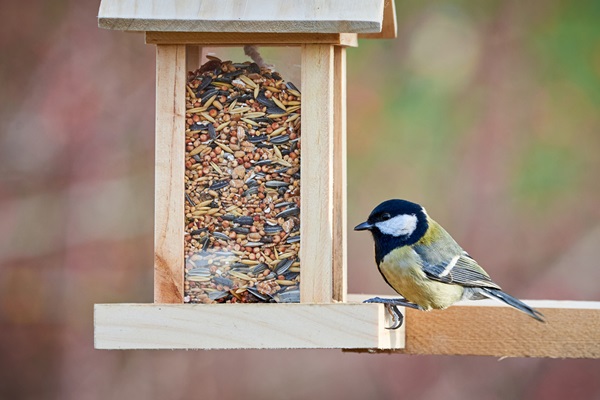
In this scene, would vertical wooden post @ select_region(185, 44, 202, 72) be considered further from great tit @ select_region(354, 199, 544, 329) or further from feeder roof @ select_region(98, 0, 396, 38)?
great tit @ select_region(354, 199, 544, 329)

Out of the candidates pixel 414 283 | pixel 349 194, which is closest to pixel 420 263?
pixel 414 283

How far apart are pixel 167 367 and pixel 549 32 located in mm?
2742

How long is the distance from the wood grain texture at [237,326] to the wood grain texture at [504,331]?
22.3 inches

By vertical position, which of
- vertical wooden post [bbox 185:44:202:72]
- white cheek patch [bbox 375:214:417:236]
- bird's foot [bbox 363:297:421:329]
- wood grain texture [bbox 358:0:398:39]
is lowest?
bird's foot [bbox 363:297:421:329]

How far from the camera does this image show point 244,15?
2.88 m

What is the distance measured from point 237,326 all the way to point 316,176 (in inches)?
20.5

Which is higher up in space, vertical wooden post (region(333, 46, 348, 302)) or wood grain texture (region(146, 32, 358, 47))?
wood grain texture (region(146, 32, 358, 47))

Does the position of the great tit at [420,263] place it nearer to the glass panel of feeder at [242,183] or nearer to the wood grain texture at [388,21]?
the glass panel of feeder at [242,183]

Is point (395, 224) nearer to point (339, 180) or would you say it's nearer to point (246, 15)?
point (339, 180)

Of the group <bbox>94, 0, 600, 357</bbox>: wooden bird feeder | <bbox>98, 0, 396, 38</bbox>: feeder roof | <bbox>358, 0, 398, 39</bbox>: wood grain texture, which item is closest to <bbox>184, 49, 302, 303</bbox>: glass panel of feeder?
<bbox>94, 0, 600, 357</bbox>: wooden bird feeder

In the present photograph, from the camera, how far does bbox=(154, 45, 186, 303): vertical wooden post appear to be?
10.1 ft

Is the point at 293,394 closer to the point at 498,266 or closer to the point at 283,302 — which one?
the point at 498,266

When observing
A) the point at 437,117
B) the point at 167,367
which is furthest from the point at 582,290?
the point at 167,367

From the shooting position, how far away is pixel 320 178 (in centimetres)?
305
